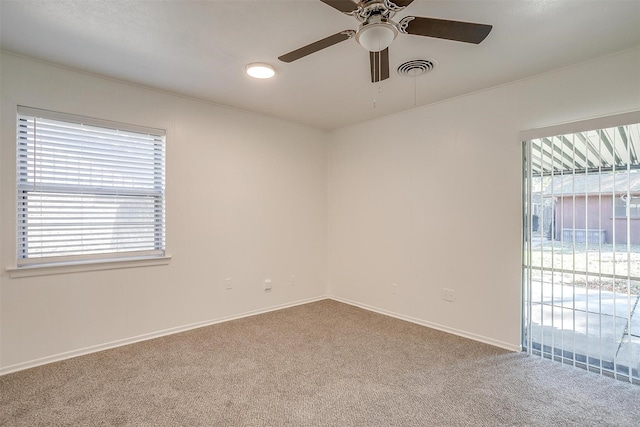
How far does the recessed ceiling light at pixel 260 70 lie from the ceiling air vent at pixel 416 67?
1061 mm

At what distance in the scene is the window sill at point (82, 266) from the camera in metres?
2.57

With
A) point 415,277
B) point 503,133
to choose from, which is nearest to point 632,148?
point 503,133

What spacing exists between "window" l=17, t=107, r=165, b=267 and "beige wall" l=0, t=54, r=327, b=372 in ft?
0.30

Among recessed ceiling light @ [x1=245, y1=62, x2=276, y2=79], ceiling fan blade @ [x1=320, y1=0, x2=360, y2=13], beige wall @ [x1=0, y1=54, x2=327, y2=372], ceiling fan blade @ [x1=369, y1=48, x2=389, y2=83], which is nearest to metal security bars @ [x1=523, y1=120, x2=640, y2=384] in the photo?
ceiling fan blade @ [x1=369, y1=48, x2=389, y2=83]

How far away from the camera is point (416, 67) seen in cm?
267

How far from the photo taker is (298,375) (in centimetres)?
247

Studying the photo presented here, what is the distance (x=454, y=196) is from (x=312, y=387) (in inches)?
90.5

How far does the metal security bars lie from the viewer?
2410mm

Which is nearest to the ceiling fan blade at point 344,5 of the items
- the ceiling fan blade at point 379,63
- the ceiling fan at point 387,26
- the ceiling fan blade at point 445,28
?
the ceiling fan at point 387,26

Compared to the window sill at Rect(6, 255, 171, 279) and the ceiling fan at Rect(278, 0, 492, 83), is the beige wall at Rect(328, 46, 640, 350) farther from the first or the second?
the window sill at Rect(6, 255, 171, 279)

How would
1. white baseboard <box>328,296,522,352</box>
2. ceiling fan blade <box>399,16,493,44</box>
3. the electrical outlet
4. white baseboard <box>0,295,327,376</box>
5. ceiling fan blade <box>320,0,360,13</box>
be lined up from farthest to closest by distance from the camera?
→ the electrical outlet, white baseboard <box>328,296,522,352</box>, white baseboard <box>0,295,327,376</box>, ceiling fan blade <box>399,16,493,44</box>, ceiling fan blade <box>320,0,360,13</box>

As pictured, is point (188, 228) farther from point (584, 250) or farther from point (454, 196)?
point (584, 250)

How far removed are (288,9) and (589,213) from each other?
8.81 feet

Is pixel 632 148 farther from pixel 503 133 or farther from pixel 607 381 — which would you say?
pixel 607 381
